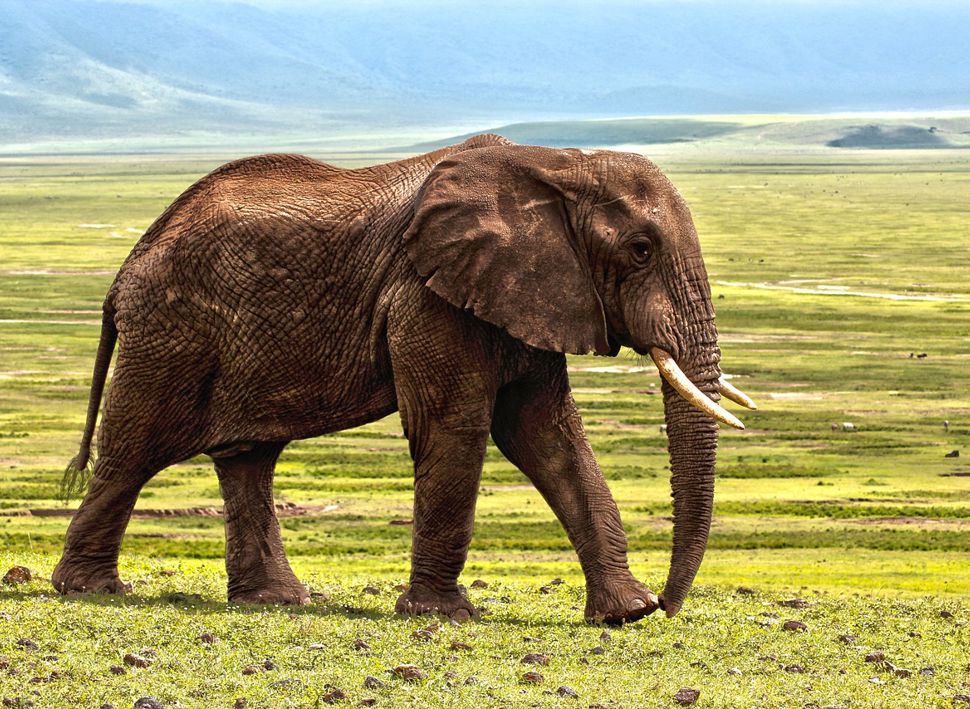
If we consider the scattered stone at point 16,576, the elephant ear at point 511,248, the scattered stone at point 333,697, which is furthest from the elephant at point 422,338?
the scattered stone at point 333,697

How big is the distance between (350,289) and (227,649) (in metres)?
3.19

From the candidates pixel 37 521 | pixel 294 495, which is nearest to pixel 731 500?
pixel 294 495

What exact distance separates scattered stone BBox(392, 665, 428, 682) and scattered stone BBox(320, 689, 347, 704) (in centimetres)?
63

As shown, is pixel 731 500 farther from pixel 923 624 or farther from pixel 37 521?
pixel 923 624

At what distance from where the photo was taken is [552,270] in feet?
43.8

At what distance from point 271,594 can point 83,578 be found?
4.80ft

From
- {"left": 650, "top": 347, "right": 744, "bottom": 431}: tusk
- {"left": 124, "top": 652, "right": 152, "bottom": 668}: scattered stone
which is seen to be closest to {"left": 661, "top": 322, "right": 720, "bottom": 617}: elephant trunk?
{"left": 650, "top": 347, "right": 744, "bottom": 431}: tusk

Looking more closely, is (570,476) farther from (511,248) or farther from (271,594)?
(271,594)

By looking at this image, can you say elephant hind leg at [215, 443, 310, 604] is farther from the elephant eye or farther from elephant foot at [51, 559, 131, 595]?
the elephant eye

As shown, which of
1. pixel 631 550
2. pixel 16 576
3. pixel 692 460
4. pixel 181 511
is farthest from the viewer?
pixel 181 511

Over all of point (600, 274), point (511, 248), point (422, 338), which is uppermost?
point (511, 248)

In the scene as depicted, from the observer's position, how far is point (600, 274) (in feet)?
43.9

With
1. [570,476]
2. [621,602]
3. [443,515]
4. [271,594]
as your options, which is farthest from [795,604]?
[271,594]

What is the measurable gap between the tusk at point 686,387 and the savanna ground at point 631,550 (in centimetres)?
139
